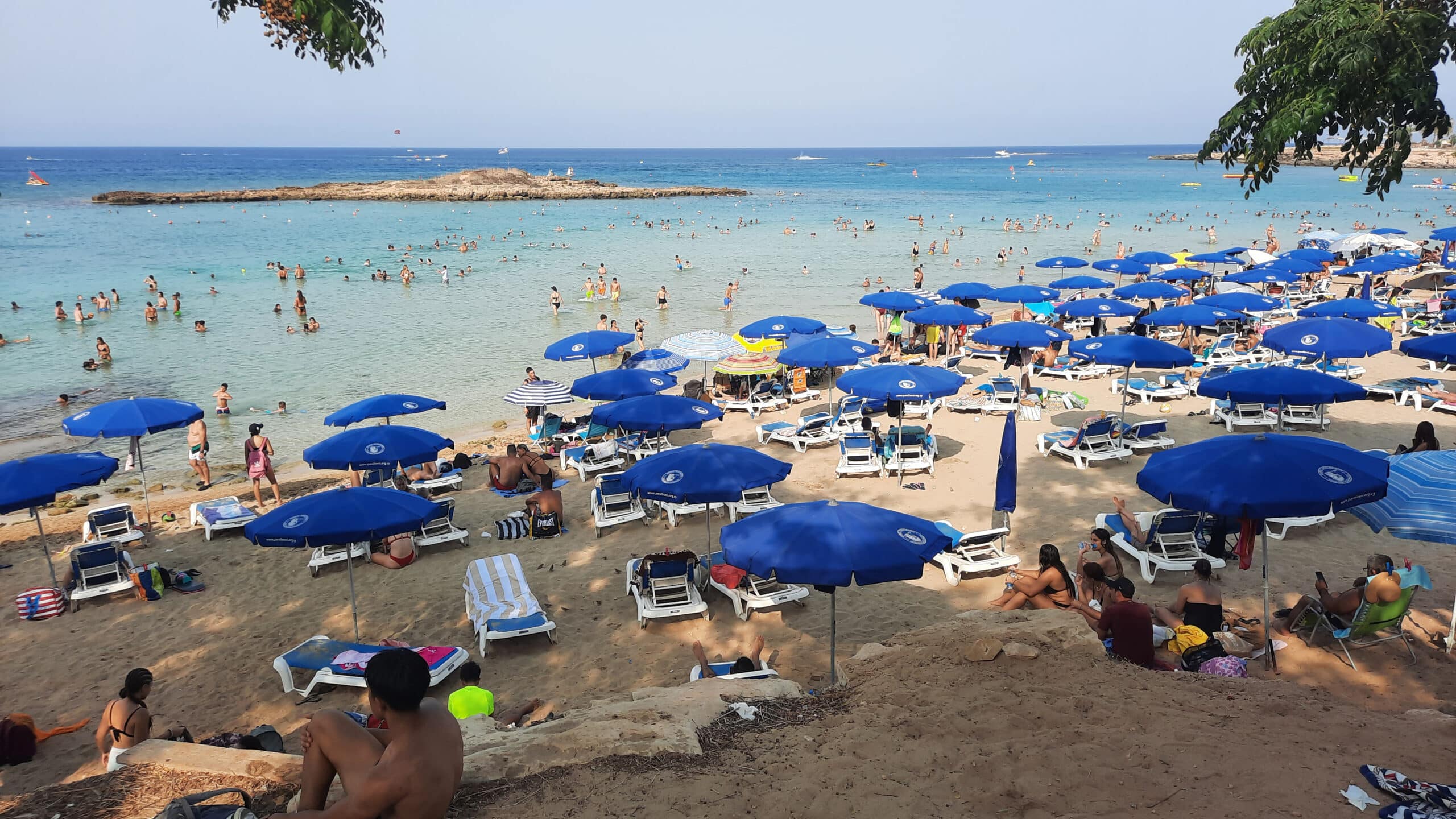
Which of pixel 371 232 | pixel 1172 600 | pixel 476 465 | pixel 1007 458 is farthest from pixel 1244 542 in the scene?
pixel 371 232

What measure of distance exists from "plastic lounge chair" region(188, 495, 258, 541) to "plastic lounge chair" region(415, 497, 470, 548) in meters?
2.35

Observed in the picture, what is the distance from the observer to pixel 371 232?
2144 inches

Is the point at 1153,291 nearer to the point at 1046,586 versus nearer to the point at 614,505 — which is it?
the point at 614,505

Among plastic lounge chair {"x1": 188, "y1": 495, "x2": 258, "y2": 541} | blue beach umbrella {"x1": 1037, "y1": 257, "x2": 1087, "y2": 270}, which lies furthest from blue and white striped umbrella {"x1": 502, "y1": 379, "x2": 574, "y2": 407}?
blue beach umbrella {"x1": 1037, "y1": 257, "x2": 1087, "y2": 270}

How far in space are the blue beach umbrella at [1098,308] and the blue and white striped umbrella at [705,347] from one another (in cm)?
826

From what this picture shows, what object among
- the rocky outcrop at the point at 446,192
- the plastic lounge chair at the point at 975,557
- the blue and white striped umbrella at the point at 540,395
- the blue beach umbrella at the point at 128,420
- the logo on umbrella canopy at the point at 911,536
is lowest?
the plastic lounge chair at the point at 975,557

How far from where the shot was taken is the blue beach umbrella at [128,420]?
11.1 m

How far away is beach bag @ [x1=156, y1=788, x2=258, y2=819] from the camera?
3.49 meters

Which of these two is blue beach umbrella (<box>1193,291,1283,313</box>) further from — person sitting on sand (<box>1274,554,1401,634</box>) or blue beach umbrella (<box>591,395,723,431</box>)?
blue beach umbrella (<box>591,395,723,431</box>)

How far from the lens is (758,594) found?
8.43 metres

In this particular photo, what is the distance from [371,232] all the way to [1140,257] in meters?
45.9

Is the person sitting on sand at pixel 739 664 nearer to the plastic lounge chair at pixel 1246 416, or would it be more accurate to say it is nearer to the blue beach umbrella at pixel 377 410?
the blue beach umbrella at pixel 377 410

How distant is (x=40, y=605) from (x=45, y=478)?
1408mm

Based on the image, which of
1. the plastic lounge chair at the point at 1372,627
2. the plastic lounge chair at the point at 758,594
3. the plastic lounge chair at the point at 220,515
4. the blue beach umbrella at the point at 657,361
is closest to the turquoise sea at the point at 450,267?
the blue beach umbrella at the point at 657,361
